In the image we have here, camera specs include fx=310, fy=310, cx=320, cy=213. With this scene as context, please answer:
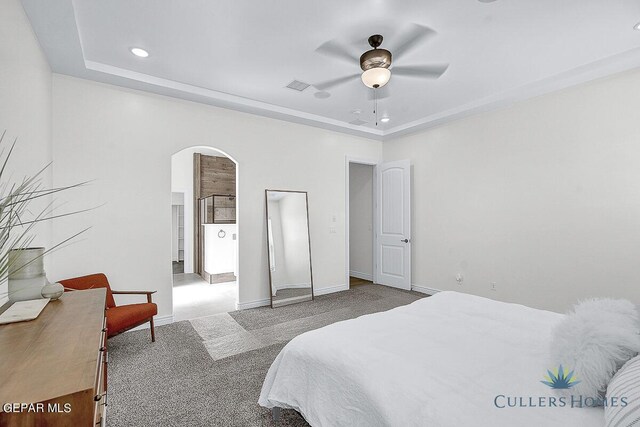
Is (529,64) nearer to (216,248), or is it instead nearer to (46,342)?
(46,342)

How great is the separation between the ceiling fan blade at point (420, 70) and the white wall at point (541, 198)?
5.02ft

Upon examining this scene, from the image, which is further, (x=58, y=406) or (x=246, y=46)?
(x=246, y=46)

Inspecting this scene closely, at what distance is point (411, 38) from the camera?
8.79ft

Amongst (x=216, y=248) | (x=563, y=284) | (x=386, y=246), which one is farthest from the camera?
(x=216, y=248)

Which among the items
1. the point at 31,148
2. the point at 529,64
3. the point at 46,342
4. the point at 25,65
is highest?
the point at 529,64

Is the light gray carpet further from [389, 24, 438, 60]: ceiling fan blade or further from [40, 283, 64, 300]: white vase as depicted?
[389, 24, 438, 60]: ceiling fan blade

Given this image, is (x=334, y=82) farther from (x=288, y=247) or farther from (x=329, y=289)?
(x=329, y=289)

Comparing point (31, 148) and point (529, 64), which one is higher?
point (529, 64)

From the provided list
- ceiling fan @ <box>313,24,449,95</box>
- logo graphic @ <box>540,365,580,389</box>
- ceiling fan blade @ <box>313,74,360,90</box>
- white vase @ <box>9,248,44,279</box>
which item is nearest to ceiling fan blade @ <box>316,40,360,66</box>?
ceiling fan @ <box>313,24,449,95</box>

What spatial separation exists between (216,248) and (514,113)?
540cm

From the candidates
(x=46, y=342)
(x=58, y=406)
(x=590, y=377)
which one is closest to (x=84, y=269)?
(x=46, y=342)

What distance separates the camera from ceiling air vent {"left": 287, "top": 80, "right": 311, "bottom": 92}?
359 centimetres

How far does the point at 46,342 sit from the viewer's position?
Answer: 3.78 ft

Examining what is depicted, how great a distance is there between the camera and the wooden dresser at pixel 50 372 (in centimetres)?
80
